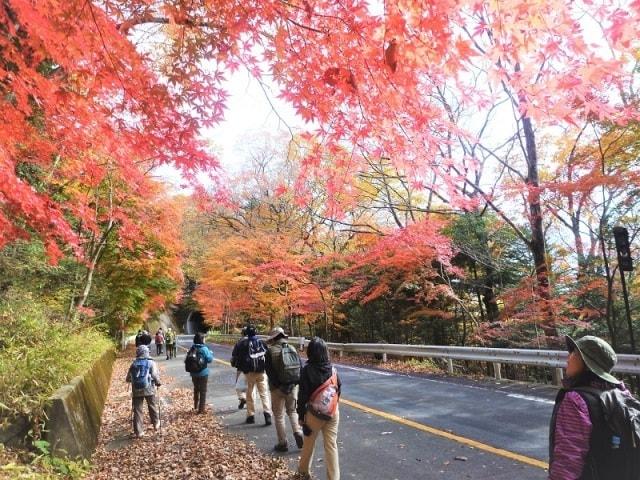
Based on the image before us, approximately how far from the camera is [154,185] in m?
19.7

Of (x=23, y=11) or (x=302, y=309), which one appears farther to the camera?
(x=302, y=309)

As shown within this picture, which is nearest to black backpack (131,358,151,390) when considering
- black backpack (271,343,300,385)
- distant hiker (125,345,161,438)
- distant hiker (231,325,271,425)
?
distant hiker (125,345,161,438)

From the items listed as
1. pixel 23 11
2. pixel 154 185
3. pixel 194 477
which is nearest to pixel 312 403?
pixel 194 477

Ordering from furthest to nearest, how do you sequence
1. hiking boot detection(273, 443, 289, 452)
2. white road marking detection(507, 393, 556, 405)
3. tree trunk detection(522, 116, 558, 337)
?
tree trunk detection(522, 116, 558, 337) → white road marking detection(507, 393, 556, 405) → hiking boot detection(273, 443, 289, 452)

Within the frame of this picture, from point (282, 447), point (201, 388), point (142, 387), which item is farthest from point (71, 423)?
point (201, 388)

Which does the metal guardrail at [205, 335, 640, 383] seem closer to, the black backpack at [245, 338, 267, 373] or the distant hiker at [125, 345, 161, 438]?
the black backpack at [245, 338, 267, 373]

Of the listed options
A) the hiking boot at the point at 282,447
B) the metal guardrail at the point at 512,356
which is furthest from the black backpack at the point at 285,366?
the metal guardrail at the point at 512,356

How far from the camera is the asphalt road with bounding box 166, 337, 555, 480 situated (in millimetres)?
5090

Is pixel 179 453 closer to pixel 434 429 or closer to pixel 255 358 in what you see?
pixel 255 358

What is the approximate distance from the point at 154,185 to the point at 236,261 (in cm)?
842

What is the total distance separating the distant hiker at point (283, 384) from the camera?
6.28m

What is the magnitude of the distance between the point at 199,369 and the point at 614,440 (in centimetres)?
761

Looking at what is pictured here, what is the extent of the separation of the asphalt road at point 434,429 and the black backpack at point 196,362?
37.1 inches

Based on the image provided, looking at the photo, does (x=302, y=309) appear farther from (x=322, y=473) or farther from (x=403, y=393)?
(x=322, y=473)
